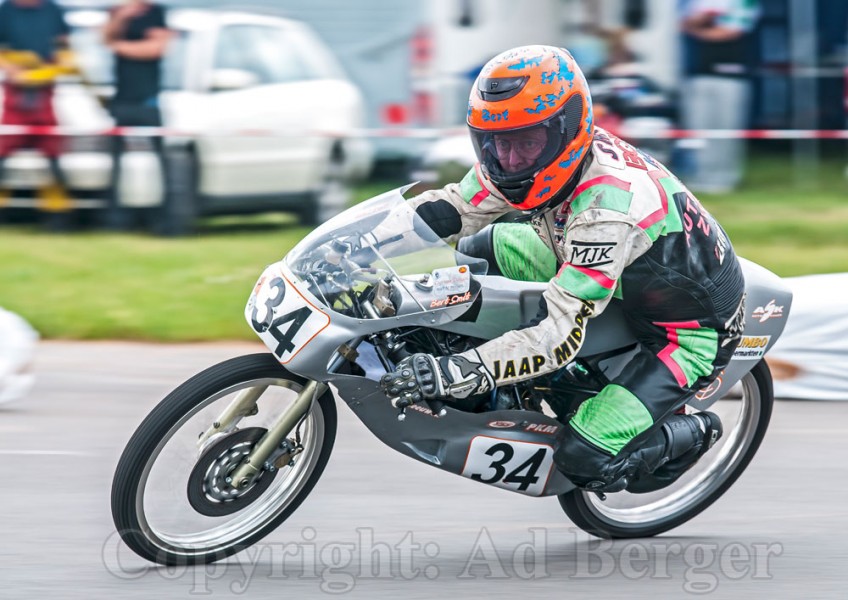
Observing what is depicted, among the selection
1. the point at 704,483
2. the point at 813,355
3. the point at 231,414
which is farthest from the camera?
the point at 813,355

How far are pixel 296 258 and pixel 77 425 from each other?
239 cm

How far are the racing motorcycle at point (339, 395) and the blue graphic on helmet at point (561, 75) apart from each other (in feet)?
1.94

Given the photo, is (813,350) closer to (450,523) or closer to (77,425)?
(450,523)

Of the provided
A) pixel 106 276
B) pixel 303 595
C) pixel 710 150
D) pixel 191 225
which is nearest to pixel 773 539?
pixel 303 595

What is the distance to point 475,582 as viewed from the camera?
4383 millimetres

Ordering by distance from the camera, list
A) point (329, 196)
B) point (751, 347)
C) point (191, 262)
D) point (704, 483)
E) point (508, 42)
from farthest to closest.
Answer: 1. point (508, 42)
2. point (329, 196)
3. point (191, 262)
4. point (704, 483)
5. point (751, 347)

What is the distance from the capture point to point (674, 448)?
441cm

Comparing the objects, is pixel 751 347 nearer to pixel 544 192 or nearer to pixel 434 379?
pixel 544 192

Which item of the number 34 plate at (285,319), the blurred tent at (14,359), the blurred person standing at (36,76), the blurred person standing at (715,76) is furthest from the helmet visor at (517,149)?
the blurred person standing at (715,76)

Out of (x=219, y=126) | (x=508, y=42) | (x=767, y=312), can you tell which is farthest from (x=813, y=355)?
(x=508, y=42)

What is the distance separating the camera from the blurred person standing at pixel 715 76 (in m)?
11.4

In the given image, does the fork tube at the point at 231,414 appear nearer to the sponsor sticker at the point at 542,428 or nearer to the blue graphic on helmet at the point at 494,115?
the sponsor sticker at the point at 542,428

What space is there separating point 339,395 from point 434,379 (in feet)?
1.07

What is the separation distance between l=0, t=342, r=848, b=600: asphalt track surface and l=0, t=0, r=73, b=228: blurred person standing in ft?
14.4
